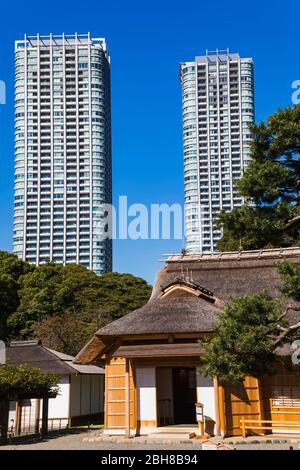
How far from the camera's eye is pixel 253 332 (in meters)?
10.7

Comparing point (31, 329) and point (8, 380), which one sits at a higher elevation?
point (31, 329)

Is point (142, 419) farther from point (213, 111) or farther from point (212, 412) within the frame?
point (213, 111)

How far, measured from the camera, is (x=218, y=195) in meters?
118

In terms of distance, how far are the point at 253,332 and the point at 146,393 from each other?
612 centimetres

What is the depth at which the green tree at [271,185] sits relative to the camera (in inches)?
486

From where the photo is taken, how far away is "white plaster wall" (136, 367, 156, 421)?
15.7m

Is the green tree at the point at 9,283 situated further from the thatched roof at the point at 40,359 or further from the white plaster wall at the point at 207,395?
the white plaster wall at the point at 207,395

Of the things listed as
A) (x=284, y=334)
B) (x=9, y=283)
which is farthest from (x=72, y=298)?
(x=284, y=334)

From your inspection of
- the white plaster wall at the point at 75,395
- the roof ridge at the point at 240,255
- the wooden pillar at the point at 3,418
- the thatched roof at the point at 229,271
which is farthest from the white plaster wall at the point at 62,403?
the wooden pillar at the point at 3,418

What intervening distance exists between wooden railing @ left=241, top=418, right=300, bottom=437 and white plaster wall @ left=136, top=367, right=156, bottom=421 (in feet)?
8.48

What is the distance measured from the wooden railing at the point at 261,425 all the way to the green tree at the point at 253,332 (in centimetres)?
387
